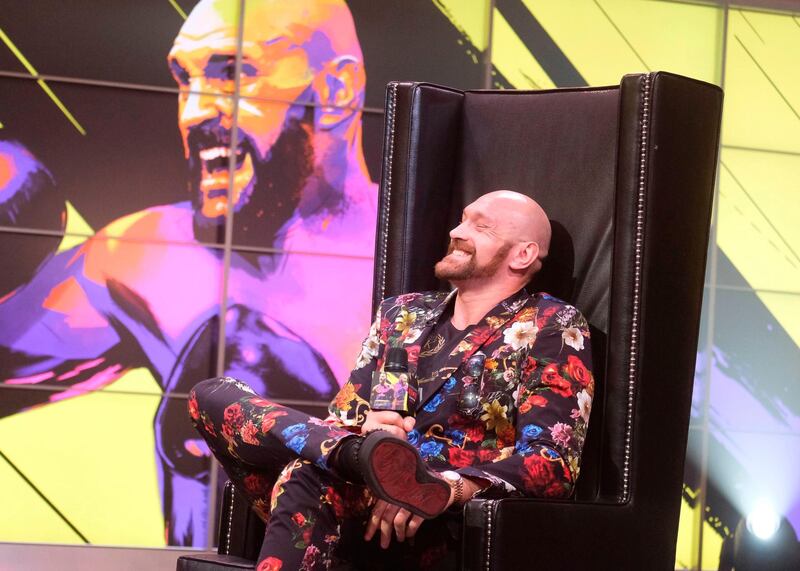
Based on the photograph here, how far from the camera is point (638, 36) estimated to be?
4.39m

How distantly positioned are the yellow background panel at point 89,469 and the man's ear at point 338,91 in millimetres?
1238

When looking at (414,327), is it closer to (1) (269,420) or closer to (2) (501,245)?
(2) (501,245)

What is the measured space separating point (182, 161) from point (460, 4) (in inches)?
50.3

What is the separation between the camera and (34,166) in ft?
13.2

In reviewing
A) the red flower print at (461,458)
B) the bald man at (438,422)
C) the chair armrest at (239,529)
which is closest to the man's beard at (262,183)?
the bald man at (438,422)

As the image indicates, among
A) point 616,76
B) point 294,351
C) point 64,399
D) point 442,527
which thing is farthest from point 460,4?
point 442,527

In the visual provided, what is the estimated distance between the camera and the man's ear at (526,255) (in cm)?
227

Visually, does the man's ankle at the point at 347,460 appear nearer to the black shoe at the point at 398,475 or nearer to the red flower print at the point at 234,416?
the black shoe at the point at 398,475

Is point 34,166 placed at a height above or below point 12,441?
above

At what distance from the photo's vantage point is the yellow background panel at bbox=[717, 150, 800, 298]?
4434 mm

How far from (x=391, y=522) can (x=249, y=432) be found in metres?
0.31

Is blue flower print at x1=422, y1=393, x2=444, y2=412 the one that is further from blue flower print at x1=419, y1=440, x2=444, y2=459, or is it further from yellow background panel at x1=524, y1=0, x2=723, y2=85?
yellow background panel at x1=524, y1=0, x2=723, y2=85

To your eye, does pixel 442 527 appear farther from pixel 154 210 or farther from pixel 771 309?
pixel 771 309

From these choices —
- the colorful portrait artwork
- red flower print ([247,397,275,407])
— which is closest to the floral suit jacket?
red flower print ([247,397,275,407])
